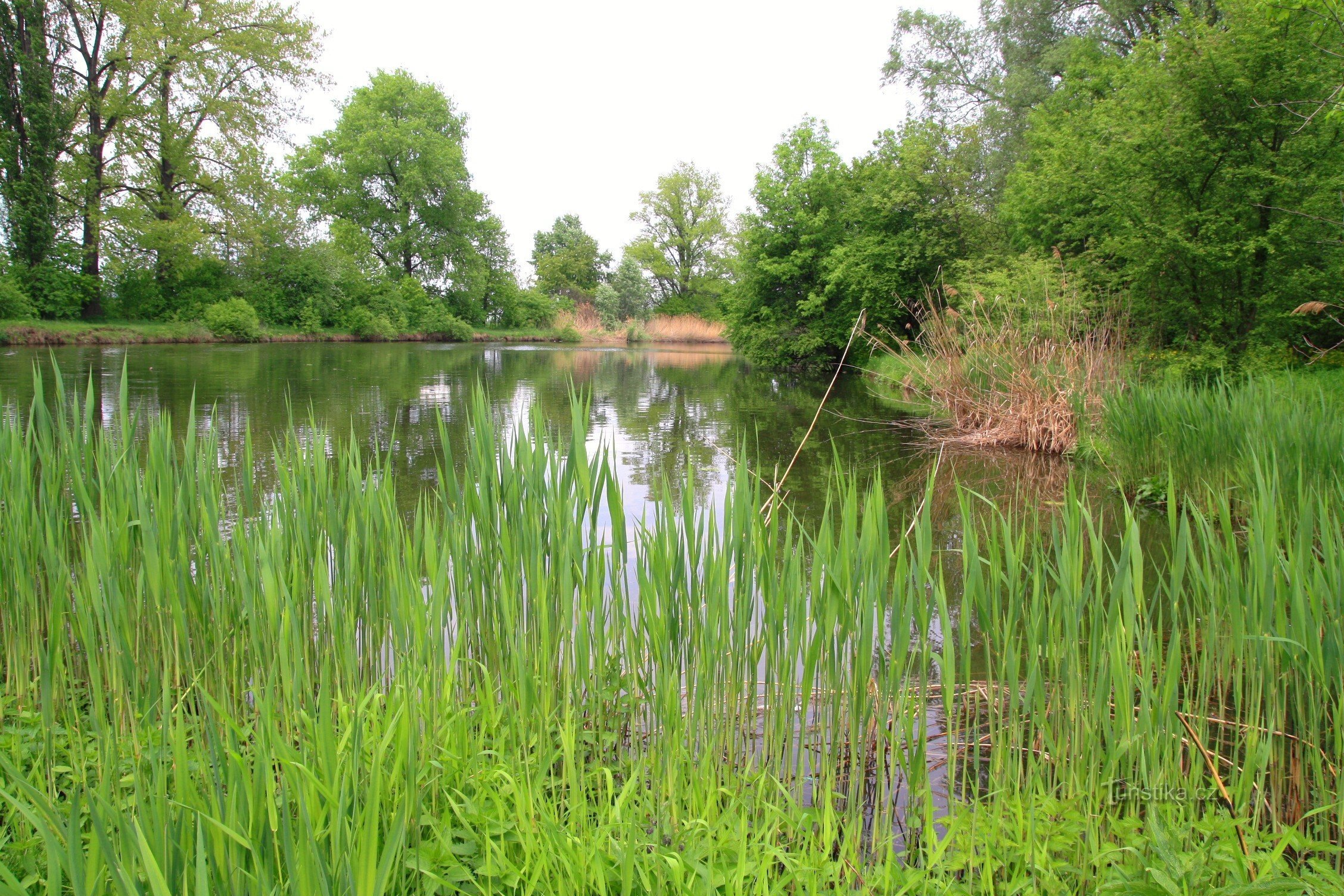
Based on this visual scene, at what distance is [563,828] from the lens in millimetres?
1646

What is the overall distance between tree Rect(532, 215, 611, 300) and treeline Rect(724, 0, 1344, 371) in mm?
29859

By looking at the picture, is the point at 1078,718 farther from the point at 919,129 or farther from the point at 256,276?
the point at 256,276

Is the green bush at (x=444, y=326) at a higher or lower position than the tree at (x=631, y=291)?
lower

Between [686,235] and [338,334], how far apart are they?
27752 mm

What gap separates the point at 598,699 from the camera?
2320 millimetres

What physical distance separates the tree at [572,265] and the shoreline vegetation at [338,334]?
20.6 ft

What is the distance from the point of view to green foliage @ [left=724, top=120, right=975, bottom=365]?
20.1 m

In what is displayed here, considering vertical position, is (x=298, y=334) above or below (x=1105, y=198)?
below

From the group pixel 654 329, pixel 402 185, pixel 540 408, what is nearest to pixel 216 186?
pixel 402 185

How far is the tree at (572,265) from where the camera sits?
5456 centimetres

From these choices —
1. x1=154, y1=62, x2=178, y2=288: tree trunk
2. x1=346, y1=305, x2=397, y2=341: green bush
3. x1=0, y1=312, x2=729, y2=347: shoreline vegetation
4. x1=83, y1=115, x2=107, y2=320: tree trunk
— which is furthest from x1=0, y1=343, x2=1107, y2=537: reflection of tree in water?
x1=346, y1=305, x2=397, y2=341: green bush

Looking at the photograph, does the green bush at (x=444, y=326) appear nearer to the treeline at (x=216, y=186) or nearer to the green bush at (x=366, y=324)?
the treeline at (x=216, y=186)

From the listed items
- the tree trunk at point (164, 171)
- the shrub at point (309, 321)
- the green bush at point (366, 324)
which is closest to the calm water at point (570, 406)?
the tree trunk at point (164, 171)

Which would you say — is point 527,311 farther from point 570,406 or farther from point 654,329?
point 570,406
